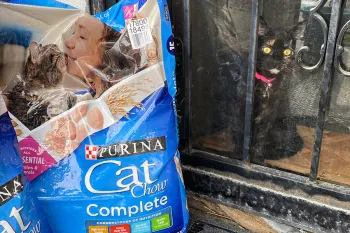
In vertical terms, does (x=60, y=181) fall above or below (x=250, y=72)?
below

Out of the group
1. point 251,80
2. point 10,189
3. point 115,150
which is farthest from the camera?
point 251,80

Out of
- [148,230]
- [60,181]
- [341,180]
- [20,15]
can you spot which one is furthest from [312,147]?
[20,15]

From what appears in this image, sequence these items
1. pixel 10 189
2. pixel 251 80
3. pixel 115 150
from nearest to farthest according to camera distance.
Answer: pixel 10 189 < pixel 115 150 < pixel 251 80

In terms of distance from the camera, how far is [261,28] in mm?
1053

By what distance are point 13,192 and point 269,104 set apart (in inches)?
28.0

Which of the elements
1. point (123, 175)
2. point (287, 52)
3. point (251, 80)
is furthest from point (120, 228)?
point (287, 52)

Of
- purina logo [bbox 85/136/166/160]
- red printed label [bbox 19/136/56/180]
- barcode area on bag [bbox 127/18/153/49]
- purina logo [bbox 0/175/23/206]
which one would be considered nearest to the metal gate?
barcode area on bag [bbox 127/18/153/49]

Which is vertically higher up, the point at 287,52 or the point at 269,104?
the point at 287,52

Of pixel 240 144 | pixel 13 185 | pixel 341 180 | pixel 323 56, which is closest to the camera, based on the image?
pixel 13 185

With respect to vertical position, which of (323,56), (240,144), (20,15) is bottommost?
(240,144)

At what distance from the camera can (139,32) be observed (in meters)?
0.99

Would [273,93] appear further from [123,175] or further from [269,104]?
[123,175]

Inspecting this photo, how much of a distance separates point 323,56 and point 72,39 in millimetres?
639

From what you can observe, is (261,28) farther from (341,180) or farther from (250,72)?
(341,180)
